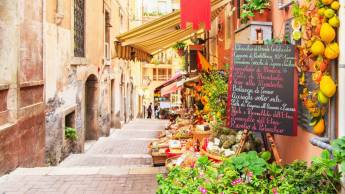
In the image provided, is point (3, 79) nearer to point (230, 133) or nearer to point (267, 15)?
point (230, 133)

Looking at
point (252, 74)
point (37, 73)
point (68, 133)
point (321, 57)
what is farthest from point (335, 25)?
point (68, 133)

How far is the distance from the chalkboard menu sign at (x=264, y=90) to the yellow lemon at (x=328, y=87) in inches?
23.9

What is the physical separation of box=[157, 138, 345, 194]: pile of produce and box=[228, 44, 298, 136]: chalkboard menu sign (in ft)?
2.20

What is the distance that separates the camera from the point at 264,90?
16.1 ft

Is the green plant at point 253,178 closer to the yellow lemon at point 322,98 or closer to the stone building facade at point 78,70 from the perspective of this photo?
the yellow lemon at point 322,98

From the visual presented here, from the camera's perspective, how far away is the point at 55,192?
19.4 ft

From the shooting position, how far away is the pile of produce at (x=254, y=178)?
3.74 meters

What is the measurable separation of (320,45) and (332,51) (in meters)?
0.16

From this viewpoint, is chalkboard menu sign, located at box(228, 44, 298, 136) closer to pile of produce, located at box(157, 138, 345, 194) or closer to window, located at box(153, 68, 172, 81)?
pile of produce, located at box(157, 138, 345, 194)

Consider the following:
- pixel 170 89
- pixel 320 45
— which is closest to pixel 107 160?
pixel 170 89

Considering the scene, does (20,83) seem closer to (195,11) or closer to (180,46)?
(195,11)

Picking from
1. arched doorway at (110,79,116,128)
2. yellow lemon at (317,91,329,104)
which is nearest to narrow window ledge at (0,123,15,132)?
yellow lemon at (317,91,329,104)

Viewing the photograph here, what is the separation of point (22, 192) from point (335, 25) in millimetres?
4581

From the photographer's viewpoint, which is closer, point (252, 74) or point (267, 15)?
point (252, 74)
